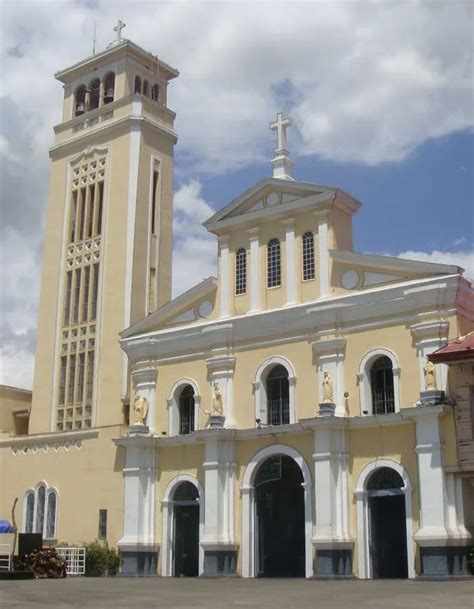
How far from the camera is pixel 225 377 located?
31391 mm

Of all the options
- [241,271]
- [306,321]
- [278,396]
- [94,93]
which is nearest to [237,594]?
[278,396]

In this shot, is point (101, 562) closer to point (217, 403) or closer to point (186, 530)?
point (186, 530)

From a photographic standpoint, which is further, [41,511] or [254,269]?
[41,511]

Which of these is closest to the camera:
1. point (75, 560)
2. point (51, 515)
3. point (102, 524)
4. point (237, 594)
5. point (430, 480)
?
point (237, 594)

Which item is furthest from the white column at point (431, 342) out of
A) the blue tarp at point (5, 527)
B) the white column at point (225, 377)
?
the blue tarp at point (5, 527)

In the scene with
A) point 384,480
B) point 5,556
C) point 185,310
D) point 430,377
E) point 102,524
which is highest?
point 185,310

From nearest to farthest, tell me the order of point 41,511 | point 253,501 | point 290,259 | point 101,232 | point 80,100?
point 253,501
point 290,259
point 41,511
point 101,232
point 80,100

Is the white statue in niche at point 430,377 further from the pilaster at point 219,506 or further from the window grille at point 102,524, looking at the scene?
the window grille at point 102,524

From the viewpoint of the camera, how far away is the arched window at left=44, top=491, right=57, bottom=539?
3462 centimetres

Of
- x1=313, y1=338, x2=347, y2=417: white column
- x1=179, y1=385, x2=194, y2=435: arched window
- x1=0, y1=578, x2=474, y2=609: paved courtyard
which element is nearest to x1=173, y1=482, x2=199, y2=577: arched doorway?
x1=179, y1=385, x2=194, y2=435: arched window

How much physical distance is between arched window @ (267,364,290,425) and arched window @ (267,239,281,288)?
320cm

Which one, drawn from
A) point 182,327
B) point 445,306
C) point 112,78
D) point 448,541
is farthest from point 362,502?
point 112,78

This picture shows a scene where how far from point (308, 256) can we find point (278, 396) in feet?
16.8

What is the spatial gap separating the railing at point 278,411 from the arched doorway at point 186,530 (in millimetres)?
3993
